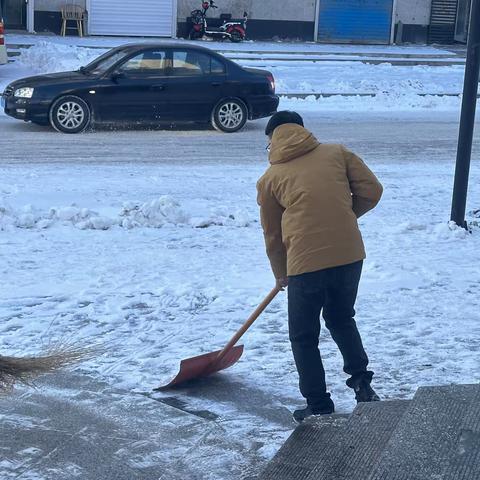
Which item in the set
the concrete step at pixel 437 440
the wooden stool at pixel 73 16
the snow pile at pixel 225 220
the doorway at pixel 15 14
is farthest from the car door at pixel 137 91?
the doorway at pixel 15 14

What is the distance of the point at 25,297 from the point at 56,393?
179 centimetres

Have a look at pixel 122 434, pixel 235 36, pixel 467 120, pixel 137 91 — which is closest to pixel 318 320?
pixel 122 434

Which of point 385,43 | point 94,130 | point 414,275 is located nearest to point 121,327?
point 414,275

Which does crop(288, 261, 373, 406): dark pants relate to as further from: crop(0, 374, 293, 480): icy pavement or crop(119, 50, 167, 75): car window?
crop(119, 50, 167, 75): car window

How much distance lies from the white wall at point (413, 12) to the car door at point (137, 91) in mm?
19701

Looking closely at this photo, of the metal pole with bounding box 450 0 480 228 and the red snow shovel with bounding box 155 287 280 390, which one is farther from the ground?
the metal pole with bounding box 450 0 480 228

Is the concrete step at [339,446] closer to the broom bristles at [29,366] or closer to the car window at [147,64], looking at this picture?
the broom bristles at [29,366]

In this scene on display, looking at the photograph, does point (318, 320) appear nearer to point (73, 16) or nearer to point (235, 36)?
point (235, 36)

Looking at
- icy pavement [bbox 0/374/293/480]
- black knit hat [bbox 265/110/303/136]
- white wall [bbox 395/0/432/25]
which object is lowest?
icy pavement [bbox 0/374/293/480]

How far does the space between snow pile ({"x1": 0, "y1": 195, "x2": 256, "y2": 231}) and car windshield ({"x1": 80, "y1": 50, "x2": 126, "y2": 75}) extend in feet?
20.9

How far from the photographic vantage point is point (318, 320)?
17.4 ft

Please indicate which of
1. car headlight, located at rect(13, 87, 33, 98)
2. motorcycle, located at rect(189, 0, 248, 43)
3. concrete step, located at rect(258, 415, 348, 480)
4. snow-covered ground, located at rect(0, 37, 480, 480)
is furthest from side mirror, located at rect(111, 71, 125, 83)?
motorcycle, located at rect(189, 0, 248, 43)

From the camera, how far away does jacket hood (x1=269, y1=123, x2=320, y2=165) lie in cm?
518

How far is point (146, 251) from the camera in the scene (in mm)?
8750
